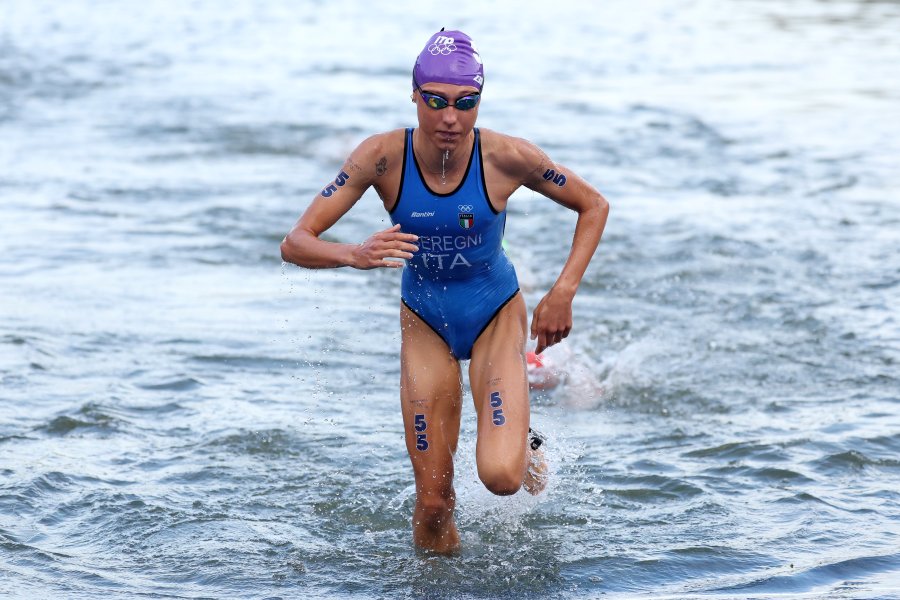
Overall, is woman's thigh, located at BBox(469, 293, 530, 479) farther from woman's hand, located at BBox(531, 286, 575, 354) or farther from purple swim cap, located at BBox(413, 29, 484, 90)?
purple swim cap, located at BBox(413, 29, 484, 90)

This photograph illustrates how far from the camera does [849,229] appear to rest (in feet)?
54.0

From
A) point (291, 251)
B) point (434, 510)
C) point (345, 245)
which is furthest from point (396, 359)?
point (345, 245)

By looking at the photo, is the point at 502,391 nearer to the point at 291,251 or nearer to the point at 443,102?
the point at 291,251

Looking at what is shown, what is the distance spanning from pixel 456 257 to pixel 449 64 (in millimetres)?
1017

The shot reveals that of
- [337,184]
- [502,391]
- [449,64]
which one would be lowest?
[502,391]

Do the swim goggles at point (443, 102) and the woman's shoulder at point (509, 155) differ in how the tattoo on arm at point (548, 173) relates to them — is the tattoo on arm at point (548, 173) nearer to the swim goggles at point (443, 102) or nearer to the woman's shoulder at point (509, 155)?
the woman's shoulder at point (509, 155)

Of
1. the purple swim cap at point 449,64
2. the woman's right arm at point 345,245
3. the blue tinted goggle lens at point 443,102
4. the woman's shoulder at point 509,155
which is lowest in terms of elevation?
the woman's right arm at point 345,245

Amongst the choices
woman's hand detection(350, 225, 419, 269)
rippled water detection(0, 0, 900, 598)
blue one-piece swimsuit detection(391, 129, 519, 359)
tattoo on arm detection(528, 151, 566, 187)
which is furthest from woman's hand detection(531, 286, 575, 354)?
rippled water detection(0, 0, 900, 598)

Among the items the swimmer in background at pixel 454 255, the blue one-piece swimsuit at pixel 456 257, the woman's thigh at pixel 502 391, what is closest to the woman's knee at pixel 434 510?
the swimmer in background at pixel 454 255

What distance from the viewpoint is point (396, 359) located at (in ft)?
39.8

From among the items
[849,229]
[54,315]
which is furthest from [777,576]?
[849,229]

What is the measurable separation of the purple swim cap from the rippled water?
2705mm

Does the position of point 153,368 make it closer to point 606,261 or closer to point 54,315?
point 54,315

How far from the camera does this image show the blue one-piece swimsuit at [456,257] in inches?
275
